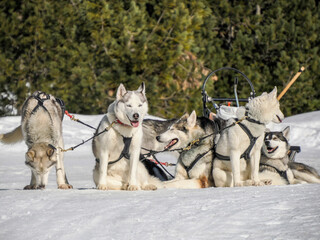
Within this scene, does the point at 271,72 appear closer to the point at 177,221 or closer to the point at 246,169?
the point at 246,169

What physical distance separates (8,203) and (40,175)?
92cm

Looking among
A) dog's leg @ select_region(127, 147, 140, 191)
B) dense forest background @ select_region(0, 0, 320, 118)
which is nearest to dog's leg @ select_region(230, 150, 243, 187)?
dog's leg @ select_region(127, 147, 140, 191)

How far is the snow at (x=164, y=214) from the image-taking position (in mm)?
3793

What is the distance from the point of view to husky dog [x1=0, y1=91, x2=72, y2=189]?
5926 mm

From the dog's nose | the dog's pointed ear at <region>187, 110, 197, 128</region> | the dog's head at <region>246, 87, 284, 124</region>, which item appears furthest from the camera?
the dog's pointed ear at <region>187, 110, 197, 128</region>

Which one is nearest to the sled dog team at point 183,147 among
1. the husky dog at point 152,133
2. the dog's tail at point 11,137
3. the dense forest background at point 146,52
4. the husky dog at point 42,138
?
the husky dog at point 42,138

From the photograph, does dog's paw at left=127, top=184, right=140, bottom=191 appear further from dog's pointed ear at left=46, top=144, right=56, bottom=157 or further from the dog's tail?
the dog's tail

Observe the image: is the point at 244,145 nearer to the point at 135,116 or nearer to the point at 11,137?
the point at 135,116

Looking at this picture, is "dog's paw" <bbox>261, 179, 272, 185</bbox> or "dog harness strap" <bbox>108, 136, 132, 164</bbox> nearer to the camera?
"dog harness strap" <bbox>108, 136, 132, 164</bbox>

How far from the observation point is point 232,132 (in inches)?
229

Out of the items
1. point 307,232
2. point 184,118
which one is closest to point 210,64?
point 184,118

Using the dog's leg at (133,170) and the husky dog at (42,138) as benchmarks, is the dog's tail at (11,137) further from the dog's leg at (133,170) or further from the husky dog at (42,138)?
the dog's leg at (133,170)

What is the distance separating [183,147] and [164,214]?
2.29 metres

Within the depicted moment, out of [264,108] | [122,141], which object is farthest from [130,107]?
[264,108]
